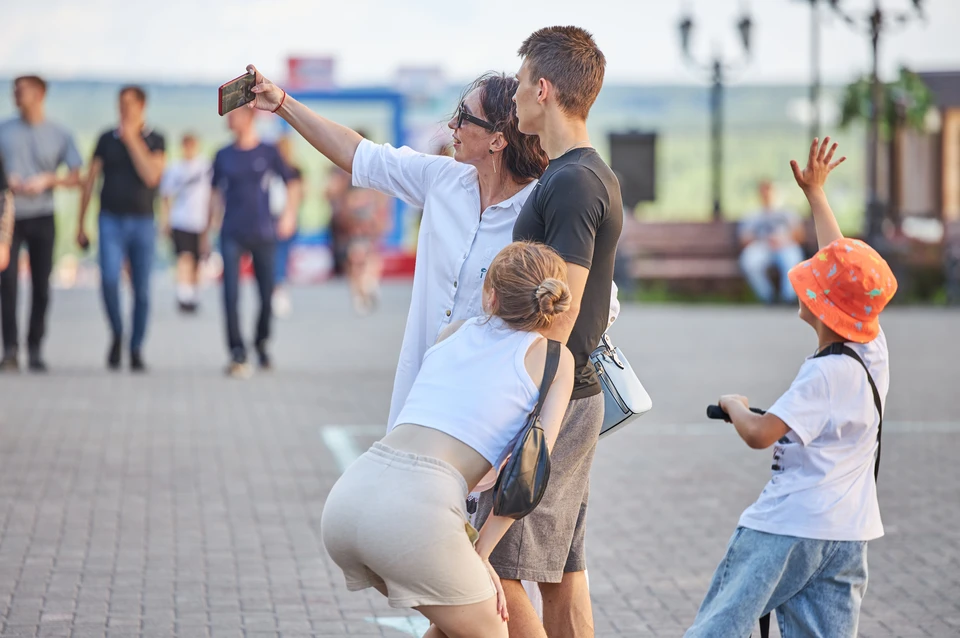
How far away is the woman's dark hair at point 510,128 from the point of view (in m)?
3.73

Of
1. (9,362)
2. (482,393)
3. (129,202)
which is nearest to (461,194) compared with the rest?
(482,393)

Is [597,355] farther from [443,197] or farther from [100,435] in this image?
[100,435]

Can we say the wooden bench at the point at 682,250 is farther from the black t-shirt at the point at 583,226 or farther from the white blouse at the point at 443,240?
the black t-shirt at the point at 583,226

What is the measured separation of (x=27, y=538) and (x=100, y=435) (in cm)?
247

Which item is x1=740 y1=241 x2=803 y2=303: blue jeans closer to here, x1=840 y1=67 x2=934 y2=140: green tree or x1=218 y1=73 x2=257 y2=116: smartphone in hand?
x1=840 y1=67 x2=934 y2=140: green tree

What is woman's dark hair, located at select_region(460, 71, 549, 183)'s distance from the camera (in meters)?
3.73

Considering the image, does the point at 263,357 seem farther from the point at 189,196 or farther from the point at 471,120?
the point at 471,120

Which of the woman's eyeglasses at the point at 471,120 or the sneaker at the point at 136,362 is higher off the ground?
the woman's eyeglasses at the point at 471,120

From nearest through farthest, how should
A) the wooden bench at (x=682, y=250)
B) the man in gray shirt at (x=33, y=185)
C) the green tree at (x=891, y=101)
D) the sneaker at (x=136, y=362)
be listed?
the man in gray shirt at (x=33, y=185) → the sneaker at (x=136, y=362) → the wooden bench at (x=682, y=250) → the green tree at (x=891, y=101)

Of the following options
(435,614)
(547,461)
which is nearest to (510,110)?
(547,461)

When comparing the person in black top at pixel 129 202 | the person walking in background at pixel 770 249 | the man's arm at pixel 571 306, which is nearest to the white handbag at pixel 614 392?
the man's arm at pixel 571 306

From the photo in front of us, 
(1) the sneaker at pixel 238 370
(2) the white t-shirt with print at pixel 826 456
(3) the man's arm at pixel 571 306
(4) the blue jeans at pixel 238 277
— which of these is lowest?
(1) the sneaker at pixel 238 370

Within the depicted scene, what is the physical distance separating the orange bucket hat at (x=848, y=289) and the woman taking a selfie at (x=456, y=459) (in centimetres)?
64

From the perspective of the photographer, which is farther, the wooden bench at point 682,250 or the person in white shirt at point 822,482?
the wooden bench at point 682,250
